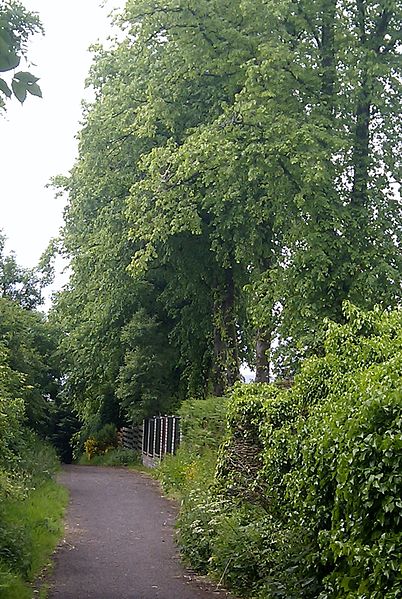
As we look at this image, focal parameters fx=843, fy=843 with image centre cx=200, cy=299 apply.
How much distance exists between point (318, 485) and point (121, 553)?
19.8 feet

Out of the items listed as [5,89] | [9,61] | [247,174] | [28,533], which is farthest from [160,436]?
[9,61]

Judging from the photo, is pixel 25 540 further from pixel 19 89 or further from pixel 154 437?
pixel 154 437

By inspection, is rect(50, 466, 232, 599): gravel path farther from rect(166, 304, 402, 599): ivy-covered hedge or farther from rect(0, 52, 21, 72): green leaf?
rect(0, 52, 21, 72): green leaf

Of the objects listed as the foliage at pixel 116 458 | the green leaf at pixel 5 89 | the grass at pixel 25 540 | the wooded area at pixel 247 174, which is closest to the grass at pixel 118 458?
the foliage at pixel 116 458

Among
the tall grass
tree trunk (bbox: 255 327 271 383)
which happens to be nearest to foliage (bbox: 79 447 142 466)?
tree trunk (bbox: 255 327 271 383)

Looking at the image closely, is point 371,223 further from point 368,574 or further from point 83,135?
point 368,574

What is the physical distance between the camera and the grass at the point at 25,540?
914 cm

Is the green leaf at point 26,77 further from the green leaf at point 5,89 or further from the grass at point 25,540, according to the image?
the grass at point 25,540

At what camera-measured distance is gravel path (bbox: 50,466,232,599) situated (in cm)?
983

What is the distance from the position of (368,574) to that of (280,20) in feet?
59.4

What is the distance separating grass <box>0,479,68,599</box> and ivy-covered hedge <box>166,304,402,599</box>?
6.74 feet

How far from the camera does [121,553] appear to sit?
12.3 meters

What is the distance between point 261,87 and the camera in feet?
64.5

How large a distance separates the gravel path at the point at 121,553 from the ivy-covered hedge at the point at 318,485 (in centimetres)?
47
